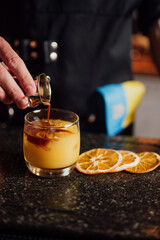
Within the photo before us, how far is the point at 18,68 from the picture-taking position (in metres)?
1.18

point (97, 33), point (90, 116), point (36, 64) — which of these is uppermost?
point (97, 33)

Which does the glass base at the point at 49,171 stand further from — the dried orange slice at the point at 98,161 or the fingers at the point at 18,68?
the fingers at the point at 18,68

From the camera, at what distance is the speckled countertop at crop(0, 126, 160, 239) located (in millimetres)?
848

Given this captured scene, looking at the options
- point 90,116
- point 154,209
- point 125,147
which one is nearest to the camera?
point 154,209

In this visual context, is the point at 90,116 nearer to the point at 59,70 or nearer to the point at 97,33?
the point at 59,70

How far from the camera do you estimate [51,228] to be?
2.78ft

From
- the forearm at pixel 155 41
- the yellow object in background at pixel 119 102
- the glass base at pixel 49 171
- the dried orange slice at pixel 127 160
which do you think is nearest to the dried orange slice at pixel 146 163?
the dried orange slice at pixel 127 160

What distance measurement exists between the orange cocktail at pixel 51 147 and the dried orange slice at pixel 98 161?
0.07 m

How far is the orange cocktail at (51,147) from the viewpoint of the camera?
3.54 ft

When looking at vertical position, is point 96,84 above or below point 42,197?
above

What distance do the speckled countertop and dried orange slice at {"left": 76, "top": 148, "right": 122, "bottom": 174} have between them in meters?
0.03

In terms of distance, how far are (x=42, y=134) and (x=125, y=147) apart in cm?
49

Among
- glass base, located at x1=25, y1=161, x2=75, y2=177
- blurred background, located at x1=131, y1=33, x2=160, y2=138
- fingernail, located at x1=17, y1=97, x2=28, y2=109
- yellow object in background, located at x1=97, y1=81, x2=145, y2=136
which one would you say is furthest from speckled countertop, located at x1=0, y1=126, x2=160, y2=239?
blurred background, located at x1=131, y1=33, x2=160, y2=138

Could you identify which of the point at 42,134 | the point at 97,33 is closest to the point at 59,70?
the point at 97,33
